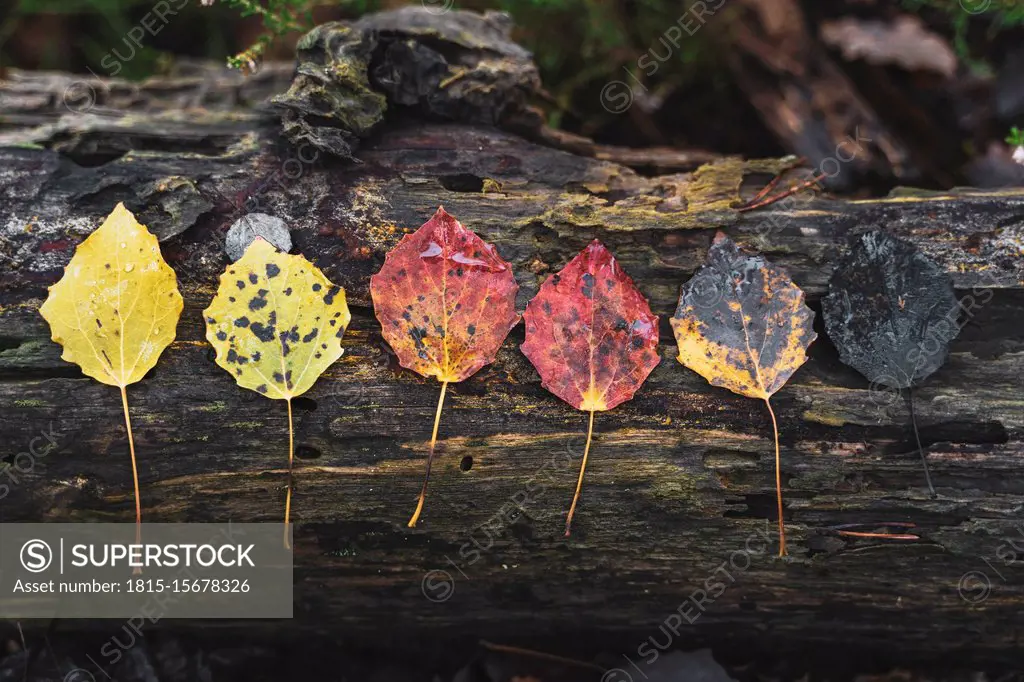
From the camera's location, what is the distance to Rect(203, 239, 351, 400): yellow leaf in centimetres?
227

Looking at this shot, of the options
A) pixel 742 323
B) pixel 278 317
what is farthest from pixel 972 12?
pixel 278 317

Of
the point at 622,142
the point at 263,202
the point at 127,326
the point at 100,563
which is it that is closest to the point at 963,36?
the point at 622,142

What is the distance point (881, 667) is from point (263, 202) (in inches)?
111

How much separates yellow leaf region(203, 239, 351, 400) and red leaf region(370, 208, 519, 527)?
174mm

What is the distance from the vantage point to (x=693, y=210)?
98.0 inches

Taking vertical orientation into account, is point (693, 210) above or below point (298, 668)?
above

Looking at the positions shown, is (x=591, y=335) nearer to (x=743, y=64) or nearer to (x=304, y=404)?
(x=304, y=404)

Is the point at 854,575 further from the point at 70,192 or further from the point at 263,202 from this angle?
the point at 70,192

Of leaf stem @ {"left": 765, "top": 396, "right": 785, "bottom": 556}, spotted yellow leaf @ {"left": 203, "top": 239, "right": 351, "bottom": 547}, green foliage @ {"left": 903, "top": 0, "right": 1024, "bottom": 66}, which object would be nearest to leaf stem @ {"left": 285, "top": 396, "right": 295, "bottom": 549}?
spotted yellow leaf @ {"left": 203, "top": 239, "right": 351, "bottom": 547}

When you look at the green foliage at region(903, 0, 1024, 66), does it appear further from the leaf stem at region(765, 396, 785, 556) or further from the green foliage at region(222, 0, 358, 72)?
the green foliage at region(222, 0, 358, 72)

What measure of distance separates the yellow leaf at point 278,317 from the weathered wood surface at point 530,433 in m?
0.07

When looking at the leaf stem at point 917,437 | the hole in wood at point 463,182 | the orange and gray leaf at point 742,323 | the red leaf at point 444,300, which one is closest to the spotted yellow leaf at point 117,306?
the red leaf at point 444,300

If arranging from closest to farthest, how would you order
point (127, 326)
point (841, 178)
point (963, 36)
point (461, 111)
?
1. point (127, 326)
2. point (461, 111)
3. point (841, 178)
4. point (963, 36)

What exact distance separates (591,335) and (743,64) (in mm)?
2406
